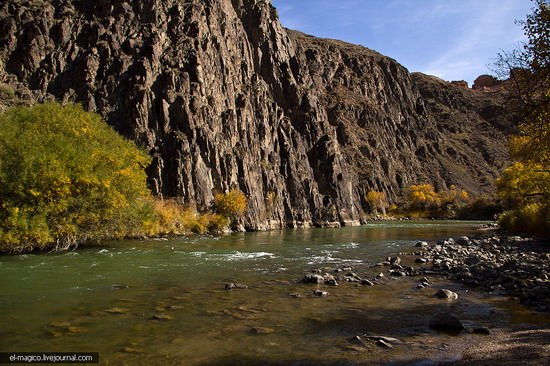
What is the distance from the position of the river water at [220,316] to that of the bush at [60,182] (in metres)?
5.85

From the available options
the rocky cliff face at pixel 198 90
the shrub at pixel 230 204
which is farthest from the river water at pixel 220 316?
the rocky cliff face at pixel 198 90

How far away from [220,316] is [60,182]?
21722 millimetres

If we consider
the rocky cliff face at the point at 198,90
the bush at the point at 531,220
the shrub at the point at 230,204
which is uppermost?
the rocky cliff face at the point at 198,90

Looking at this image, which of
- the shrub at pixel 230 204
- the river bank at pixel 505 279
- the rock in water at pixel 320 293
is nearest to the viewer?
the river bank at pixel 505 279

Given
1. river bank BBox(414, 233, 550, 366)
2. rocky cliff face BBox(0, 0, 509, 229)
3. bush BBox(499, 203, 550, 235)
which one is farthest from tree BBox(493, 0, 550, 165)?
rocky cliff face BBox(0, 0, 509, 229)

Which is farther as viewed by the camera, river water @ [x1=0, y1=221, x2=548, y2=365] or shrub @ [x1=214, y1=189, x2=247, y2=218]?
shrub @ [x1=214, y1=189, x2=247, y2=218]

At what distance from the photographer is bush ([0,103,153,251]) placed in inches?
1125

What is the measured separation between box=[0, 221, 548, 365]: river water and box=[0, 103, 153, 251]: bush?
585 cm

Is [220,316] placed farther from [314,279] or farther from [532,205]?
[532,205]

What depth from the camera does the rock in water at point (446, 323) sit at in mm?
12267

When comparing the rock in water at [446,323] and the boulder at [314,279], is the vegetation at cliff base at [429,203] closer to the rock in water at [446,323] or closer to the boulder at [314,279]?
the boulder at [314,279]

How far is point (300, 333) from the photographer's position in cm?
1211

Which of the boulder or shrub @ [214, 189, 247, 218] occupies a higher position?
shrub @ [214, 189, 247, 218]

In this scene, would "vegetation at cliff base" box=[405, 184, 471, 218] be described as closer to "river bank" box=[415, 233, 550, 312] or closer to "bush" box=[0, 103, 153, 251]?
"river bank" box=[415, 233, 550, 312]
